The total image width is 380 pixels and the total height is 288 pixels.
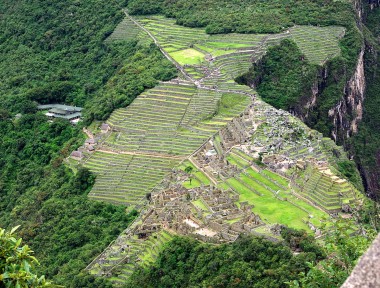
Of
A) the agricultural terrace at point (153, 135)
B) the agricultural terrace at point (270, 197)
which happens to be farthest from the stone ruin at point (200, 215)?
the agricultural terrace at point (153, 135)

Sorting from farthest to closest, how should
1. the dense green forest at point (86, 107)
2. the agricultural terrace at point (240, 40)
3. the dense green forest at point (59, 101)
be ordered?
1. the agricultural terrace at point (240, 40)
2. the dense green forest at point (59, 101)
3. the dense green forest at point (86, 107)

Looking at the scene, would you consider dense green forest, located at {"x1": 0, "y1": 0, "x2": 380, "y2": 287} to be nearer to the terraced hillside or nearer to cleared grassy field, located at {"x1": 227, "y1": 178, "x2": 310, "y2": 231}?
the terraced hillside

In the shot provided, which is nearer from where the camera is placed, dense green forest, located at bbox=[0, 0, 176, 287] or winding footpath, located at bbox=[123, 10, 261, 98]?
dense green forest, located at bbox=[0, 0, 176, 287]

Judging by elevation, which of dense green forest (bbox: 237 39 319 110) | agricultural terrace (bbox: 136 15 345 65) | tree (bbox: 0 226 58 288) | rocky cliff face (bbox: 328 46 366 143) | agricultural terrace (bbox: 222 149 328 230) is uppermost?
tree (bbox: 0 226 58 288)

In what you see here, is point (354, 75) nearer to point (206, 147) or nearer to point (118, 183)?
point (206, 147)

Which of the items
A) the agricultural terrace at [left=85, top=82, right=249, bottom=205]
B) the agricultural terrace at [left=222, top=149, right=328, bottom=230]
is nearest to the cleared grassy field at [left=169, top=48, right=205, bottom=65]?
the agricultural terrace at [left=85, top=82, right=249, bottom=205]

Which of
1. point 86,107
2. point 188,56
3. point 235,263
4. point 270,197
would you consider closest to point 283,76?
point 188,56

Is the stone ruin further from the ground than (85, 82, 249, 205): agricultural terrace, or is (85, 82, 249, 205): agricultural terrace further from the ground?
the stone ruin

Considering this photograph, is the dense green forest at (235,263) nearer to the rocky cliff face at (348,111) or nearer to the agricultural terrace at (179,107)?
the agricultural terrace at (179,107)
